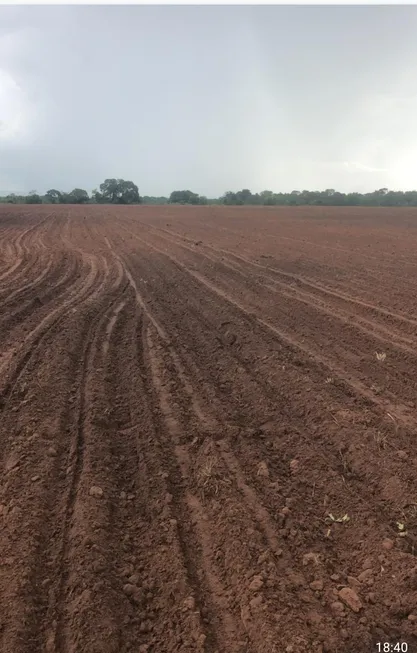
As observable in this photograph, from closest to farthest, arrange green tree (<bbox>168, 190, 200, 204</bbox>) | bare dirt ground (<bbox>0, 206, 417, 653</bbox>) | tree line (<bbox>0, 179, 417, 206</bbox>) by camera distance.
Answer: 1. bare dirt ground (<bbox>0, 206, 417, 653</bbox>)
2. tree line (<bbox>0, 179, 417, 206</bbox>)
3. green tree (<bbox>168, 190, 200, 204</bbox>)

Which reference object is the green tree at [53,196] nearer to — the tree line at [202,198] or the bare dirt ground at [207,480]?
the tree line at [202,198]

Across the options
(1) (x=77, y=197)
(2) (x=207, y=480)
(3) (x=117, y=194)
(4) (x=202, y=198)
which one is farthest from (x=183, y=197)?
(2) (x=207, y=480)

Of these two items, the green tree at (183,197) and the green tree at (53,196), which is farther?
the green tree at (183,197)

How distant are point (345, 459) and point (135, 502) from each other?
5.69 ft

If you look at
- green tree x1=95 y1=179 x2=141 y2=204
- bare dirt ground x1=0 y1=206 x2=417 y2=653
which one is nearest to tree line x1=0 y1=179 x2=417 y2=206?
green tree x1=95 y1=179 x2=141 y2=204

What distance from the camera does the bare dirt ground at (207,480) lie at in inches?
97.2

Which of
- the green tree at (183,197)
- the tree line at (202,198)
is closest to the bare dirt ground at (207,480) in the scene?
the tree line at (202,198)

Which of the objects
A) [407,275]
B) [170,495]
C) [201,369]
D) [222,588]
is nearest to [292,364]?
[201,369]

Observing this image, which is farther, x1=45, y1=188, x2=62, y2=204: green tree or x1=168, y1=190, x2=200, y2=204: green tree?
x1=168, y1=190, x2=200, y2=204: green tree

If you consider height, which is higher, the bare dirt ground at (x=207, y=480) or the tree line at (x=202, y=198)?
the bare dirt ground at (x=207, y=480)

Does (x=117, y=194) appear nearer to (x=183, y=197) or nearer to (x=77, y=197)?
(x=77, y=197)

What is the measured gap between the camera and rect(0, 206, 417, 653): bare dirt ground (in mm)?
2469

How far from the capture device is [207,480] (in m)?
3.55

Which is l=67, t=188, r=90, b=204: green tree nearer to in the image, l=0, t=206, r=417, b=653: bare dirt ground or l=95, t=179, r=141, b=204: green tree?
l=95, t=179, r=141, b=204: green tree
